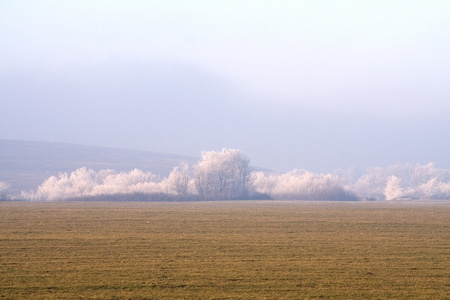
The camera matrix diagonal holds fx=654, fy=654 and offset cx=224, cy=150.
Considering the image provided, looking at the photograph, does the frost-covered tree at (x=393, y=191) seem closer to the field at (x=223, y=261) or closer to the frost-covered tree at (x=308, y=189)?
the frost-covered tree at (x=308, y=189)

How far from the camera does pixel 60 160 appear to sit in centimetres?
15788

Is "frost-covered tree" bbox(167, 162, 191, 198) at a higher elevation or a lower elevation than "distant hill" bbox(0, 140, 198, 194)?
lower

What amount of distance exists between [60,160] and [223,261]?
144145 mm

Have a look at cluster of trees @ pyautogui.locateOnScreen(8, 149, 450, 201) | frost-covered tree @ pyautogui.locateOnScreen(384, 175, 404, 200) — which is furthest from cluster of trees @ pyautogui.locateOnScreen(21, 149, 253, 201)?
frost-covered tree @ pyautogui.locateOnScreen(384, 175, 404, 200)

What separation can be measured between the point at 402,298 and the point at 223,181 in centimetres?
7075

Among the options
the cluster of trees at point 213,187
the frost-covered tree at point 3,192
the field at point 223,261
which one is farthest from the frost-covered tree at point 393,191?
the field at point 223,261

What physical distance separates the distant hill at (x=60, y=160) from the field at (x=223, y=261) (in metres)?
102

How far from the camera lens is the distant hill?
13762 centimetres

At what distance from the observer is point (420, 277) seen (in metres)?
16.9

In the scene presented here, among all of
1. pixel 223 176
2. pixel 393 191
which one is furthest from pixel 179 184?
pixel 393 191

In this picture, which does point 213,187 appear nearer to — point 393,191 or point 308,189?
point 308,189

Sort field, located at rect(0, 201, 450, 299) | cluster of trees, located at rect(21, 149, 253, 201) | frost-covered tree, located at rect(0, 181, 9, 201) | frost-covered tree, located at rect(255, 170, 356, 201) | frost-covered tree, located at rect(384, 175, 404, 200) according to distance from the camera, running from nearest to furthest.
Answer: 1. field, located at rect(0, 201, 450, 299)
2. frost-covered tree, located at rect(0, 181, 9, 201)
3. cluster of trees, located at rect(21, 149, 253, 201)
4. frost-covered tree, located at rect(255, 170, 356, 201)
5. frost-covered tree, located at rect(384, 175, 404, 200)

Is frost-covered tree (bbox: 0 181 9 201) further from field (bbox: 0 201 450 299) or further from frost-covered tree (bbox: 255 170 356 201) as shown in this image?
field (bbox: 0 201 450 299)

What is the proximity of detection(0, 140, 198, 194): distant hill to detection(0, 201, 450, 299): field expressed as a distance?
101609mm
